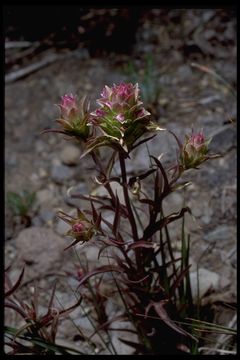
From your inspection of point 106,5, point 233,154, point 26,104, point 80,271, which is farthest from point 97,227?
point 106,5

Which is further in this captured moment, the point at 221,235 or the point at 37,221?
the point at 37,221

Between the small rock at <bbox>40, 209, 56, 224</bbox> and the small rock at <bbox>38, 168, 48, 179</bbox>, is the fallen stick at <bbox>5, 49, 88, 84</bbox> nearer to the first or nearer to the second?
the small rock at <bbox>38, 168, 48, 179</bbox>

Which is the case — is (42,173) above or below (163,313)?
above

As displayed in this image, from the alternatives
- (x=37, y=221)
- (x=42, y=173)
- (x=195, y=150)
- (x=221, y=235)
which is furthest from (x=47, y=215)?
(x=195, y=150)

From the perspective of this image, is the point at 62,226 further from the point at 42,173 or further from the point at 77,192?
the point at 42,173

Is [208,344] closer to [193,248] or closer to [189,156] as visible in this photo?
[193,248]

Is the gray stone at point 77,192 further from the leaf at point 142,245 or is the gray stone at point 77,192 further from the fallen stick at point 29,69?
the leaf at point 142,245
